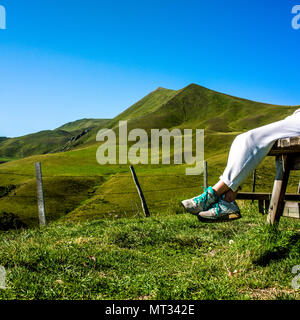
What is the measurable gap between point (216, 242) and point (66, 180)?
31.5 meters

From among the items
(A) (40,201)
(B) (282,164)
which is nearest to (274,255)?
(B) (282,164)

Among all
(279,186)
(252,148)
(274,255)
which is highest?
(252,148)

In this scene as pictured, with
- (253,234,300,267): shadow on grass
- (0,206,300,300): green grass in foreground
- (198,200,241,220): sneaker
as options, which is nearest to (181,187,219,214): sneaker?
(198,200,241,220): sneaker

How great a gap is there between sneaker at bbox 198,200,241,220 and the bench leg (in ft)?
2.29

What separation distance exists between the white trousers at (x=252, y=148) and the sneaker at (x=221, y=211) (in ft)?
0.81

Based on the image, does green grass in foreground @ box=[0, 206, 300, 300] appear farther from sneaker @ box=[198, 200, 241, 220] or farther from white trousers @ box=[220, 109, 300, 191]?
white trousers @ box=[220, 109, 300, 191]

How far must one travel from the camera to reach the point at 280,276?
3346 mm

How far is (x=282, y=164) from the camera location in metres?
3.65

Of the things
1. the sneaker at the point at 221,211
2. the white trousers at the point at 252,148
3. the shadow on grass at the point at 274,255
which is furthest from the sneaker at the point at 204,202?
the shadow on grass at the point at 274,255

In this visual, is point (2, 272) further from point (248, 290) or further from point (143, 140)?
point (143, 140)

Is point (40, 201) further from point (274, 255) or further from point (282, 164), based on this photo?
point (282, 164)

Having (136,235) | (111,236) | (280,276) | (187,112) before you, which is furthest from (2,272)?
(187,112)

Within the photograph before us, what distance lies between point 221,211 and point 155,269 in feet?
4.39

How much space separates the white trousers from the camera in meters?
3.32
